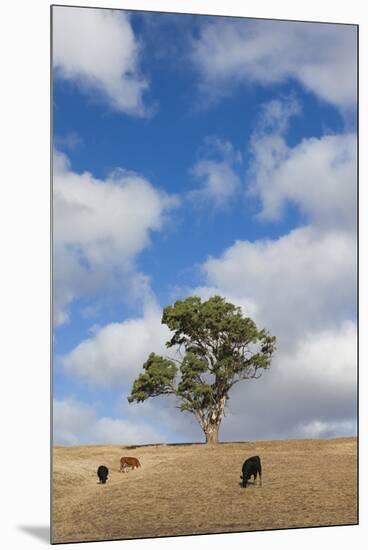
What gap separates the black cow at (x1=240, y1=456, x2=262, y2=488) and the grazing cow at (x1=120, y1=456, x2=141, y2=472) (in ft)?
3.80

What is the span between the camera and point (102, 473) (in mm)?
12062

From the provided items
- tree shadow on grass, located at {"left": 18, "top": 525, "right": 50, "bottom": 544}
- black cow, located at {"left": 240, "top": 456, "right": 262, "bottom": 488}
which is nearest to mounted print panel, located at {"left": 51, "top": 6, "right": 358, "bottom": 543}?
black cow, located at {"left": 240, "top": 456, "right": 262, "bottom": 488}

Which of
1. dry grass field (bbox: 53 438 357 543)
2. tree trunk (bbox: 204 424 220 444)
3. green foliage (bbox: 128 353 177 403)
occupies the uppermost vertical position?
green foliage (bbox: 128 353 177 403)

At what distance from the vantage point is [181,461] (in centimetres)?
1237

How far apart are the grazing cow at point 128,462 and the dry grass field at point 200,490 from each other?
0.05 m

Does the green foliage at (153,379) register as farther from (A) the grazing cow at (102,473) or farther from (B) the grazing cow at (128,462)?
(A) the grazing cow at (102,473)

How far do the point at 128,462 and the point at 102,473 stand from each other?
293mm

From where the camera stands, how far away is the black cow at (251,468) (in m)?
12.4

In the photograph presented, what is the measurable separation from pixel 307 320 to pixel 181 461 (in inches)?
81.5

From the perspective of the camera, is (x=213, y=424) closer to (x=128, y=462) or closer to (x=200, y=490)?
(x=200, y=490)

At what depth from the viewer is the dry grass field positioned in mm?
11812

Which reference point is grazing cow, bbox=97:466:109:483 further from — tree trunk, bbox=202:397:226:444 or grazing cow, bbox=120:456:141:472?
tree trunk, bbox=202:397:226:444

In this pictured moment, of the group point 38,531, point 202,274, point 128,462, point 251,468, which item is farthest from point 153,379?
point 38,531

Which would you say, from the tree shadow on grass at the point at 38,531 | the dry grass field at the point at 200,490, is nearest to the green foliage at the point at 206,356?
the dry grass field at the point at 200,490
